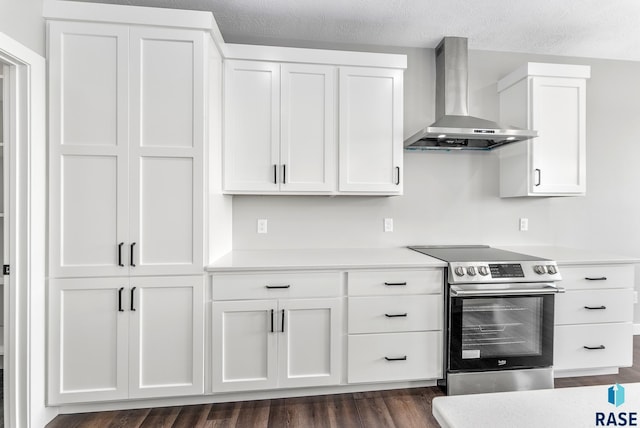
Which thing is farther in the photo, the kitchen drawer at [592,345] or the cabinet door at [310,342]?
the kitchen drawer at [592,345]

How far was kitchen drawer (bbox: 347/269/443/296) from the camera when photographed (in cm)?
211

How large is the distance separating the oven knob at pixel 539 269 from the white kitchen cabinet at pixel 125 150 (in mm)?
2180

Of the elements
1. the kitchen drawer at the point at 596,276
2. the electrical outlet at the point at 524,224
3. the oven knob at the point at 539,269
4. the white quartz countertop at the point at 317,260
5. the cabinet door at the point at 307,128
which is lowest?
the kitchen drawer at the point at 596,276

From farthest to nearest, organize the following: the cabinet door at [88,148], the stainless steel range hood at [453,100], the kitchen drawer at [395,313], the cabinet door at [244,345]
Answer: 1. the stainless steel range hood at [453,100]
2. the kitchen drawer at [395,313]
3. the cabinet door at [244,345]
4. the cabinet door at [88,148]

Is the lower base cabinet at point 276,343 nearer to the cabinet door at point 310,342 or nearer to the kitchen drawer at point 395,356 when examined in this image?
the cabinet door at point 310,342

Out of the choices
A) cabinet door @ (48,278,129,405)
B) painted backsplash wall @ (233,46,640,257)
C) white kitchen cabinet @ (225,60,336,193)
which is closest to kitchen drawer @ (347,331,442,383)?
painted backsplash wall @ (233,46,640,257)

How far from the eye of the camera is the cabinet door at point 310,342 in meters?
2.05

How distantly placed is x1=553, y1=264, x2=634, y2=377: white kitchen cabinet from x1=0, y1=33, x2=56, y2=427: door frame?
3.30 meters

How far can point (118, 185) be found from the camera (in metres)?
1.89

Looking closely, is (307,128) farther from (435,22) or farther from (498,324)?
(498,324)

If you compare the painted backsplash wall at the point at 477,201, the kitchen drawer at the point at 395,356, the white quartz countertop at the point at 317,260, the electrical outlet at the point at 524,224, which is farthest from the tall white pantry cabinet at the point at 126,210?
the electrical outlet at the point at 524,224

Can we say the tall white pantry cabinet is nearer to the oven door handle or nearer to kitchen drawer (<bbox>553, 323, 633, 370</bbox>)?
the oven door handle

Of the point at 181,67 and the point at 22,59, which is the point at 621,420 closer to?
the point at 181,67

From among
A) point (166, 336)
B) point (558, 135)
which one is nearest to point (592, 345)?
point (558, 135)
